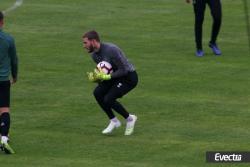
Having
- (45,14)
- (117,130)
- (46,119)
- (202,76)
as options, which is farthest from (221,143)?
(45,14)

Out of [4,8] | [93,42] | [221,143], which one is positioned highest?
[93,42]

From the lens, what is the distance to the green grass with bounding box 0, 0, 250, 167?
1387 centimetres

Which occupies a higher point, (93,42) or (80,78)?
(93,42)

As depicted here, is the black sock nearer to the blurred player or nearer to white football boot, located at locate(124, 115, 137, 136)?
white football boot, located at locate(124, 115, 137, 136)

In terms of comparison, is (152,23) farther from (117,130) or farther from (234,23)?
(117,130)

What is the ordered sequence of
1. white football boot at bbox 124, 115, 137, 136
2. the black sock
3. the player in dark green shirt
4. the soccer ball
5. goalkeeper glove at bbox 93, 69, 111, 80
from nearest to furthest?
the player in dark green shirt → the black sock → goalkeeper glove at bbox 93, 69, 111, 80 → the soccer ball → white football boot at bbox 124, 115, 137, 136

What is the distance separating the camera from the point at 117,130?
15.3 metres

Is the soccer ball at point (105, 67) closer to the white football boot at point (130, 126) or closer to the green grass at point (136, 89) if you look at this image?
the white football boot at point (130, 126)

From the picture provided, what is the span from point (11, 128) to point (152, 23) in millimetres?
10053

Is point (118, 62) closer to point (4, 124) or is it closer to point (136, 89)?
point (4, 124)

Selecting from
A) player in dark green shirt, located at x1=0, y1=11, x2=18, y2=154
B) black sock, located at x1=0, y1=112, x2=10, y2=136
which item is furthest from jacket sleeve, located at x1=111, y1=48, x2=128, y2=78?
black sock, located at x1=0, y1=112, x2=10, y2=136

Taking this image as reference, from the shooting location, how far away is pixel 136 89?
59.6 feet

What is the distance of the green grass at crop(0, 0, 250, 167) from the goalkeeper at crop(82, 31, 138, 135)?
0.33 meters

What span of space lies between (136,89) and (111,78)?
11.8ft
